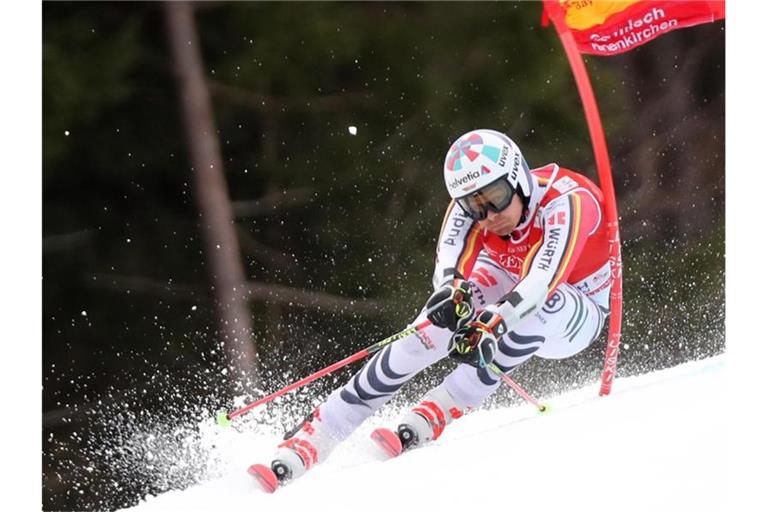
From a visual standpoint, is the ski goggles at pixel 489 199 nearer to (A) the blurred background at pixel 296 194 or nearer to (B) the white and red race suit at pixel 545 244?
(B) the white and red race suit at pixel 545 244

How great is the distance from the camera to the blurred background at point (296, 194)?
402 centimetres

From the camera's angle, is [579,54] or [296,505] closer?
[296,505]

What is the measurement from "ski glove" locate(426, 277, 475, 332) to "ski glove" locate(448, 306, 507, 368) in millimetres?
82

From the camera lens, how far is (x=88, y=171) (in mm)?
3943

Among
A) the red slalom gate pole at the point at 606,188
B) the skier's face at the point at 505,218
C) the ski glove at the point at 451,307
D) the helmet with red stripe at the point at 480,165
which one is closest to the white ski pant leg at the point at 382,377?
the ski glove at the point at 451,307

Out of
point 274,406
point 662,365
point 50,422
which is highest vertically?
point 50,422

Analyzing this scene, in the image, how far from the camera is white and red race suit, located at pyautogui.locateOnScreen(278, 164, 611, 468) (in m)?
3.72

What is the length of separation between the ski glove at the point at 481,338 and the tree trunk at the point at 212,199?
1.04 metres

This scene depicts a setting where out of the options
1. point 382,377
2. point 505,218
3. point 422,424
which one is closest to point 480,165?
point 505,218

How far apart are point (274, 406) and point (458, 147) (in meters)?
1.15

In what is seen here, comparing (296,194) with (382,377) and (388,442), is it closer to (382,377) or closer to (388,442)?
(382,377)

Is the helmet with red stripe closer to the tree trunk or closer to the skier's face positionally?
the skier's face

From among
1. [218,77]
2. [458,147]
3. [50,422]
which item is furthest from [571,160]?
[50,422]

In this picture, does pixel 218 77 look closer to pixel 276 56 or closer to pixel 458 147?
pixel 276 56
